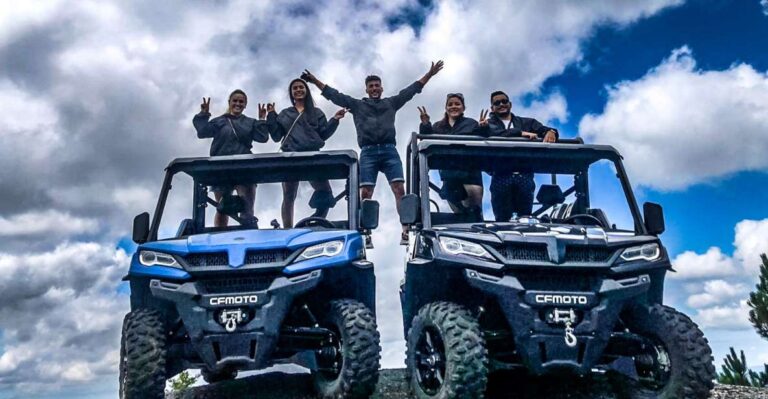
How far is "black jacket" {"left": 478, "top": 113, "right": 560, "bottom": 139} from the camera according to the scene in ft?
28.3

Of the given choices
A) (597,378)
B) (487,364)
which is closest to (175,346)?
(487,364)

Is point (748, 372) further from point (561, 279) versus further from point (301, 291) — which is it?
point (301, 291)

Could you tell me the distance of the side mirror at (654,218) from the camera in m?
Answer: 7.15

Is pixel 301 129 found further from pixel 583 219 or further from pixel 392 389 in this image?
pixel 583 219

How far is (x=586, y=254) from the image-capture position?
6.25 metres

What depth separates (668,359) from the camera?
6.16 m

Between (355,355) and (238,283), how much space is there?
1163mm

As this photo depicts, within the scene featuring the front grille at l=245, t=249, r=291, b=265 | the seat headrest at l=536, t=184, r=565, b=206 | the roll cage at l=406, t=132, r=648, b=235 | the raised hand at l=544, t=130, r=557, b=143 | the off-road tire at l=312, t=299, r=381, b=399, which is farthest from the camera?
the raised hand at l=544, t=130, r=557, b=143

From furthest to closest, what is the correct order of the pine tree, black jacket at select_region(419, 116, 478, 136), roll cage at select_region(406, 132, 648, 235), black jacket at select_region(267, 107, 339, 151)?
the pine tree, black jacket at select_region(267, 107, 339, 151), black jacket at select_region(419, 116, 478, 136), roll cage at select_region(406, 132, 648, 235)

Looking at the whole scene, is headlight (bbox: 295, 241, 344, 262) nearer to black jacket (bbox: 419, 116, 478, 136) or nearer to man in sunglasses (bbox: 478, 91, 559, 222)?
man in sunglasses (bbox: 478, 91, 559, 222)

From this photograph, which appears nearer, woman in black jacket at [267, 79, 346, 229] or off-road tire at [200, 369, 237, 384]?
off-road tire at [200, 369, 237, 384]

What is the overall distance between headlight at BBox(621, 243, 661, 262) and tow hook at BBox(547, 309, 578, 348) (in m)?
0.76

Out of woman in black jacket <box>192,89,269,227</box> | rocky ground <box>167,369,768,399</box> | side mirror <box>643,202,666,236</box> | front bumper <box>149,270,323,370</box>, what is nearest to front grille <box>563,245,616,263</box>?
side mirror <box>643,202,666,236</box>

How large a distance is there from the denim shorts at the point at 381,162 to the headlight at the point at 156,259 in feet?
11.2
